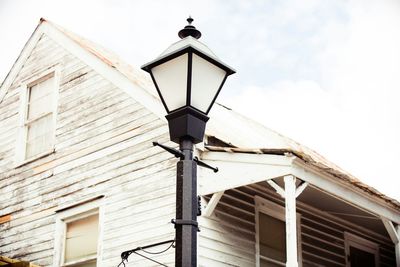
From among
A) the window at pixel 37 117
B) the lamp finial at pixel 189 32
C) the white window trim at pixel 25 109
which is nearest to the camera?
the lamp finial at pixel 189 32

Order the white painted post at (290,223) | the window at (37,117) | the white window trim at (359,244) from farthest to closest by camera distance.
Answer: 1. the white window trim at (359,244)
2. the window at (37,117)
3. the white painted post at (290,223)

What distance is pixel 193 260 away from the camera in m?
4.93

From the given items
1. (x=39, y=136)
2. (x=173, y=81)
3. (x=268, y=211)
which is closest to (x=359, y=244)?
(x=268, y=211)

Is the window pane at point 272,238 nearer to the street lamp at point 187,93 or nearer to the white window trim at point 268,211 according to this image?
the white window trim at point 268,211

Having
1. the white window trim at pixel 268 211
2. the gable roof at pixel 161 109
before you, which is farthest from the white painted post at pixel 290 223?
the white window trim at pixel 268 211

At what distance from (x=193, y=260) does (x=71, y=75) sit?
29.9ft

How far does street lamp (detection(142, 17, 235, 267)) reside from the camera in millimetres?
5207

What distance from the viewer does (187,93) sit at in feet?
17.2

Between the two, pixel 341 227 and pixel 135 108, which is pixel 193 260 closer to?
pixel 135 108

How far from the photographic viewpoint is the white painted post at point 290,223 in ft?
29.1

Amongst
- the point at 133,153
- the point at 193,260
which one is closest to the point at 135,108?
the point at 133,153

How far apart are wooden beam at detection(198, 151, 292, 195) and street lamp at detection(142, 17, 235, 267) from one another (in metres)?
4.26

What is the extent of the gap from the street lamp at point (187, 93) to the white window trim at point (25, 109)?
8136 mm

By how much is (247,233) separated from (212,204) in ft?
3.72
